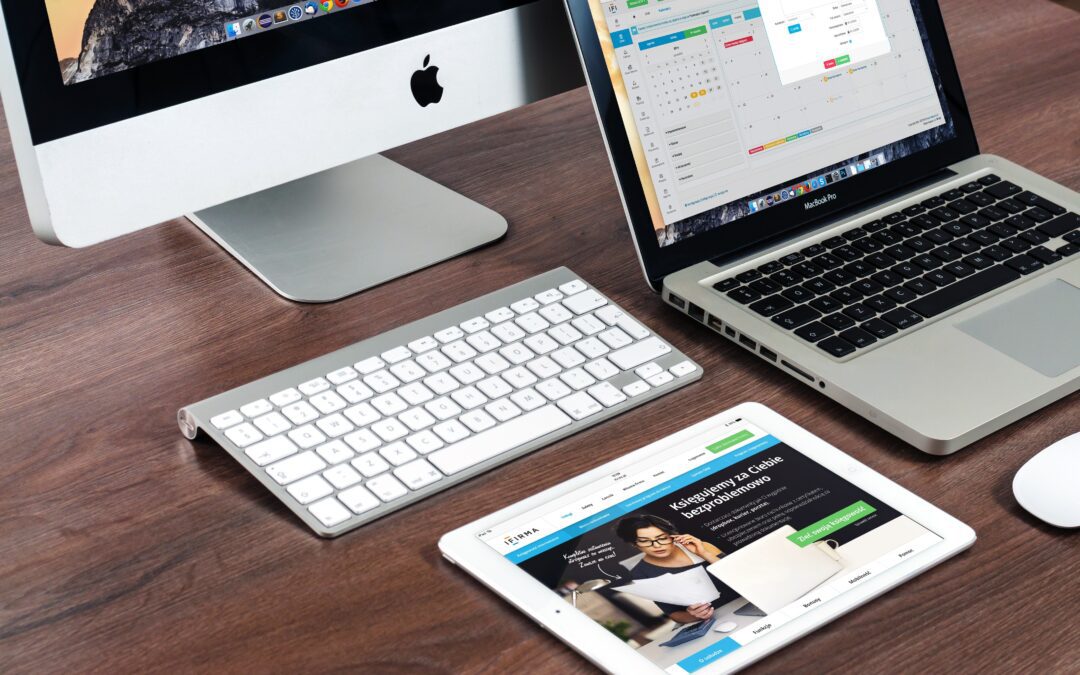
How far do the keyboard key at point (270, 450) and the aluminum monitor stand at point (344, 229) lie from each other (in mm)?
207

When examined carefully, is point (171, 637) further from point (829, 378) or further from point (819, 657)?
point (829, 378)

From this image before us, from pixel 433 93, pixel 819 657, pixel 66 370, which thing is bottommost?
pixel 819 657

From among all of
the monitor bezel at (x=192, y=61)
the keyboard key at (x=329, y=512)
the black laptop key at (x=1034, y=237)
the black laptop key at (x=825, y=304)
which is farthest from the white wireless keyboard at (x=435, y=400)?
the black laptop key at (x=1034, y=237)

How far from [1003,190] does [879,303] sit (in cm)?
23

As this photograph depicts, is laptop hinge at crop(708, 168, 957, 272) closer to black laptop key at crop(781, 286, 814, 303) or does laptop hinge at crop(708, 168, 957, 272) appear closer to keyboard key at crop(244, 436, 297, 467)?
black laptop key at crop(781, 286, 814, 303)

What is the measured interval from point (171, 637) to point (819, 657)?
35 cm

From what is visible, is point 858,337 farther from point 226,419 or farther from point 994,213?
point 226,419

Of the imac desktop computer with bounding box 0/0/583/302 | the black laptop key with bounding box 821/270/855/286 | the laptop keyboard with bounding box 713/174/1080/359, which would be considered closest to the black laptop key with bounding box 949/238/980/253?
the laptop keyboard with bounding box 713/174/1080/359

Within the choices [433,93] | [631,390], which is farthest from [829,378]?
[433,93]

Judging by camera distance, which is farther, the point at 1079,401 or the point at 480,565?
the point at 1079,401

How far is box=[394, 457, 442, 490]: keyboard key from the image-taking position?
29.1 inches

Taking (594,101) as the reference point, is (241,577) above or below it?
below

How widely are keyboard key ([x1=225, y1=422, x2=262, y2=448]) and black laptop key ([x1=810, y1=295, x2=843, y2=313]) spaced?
41cm

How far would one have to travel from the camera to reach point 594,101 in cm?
91
